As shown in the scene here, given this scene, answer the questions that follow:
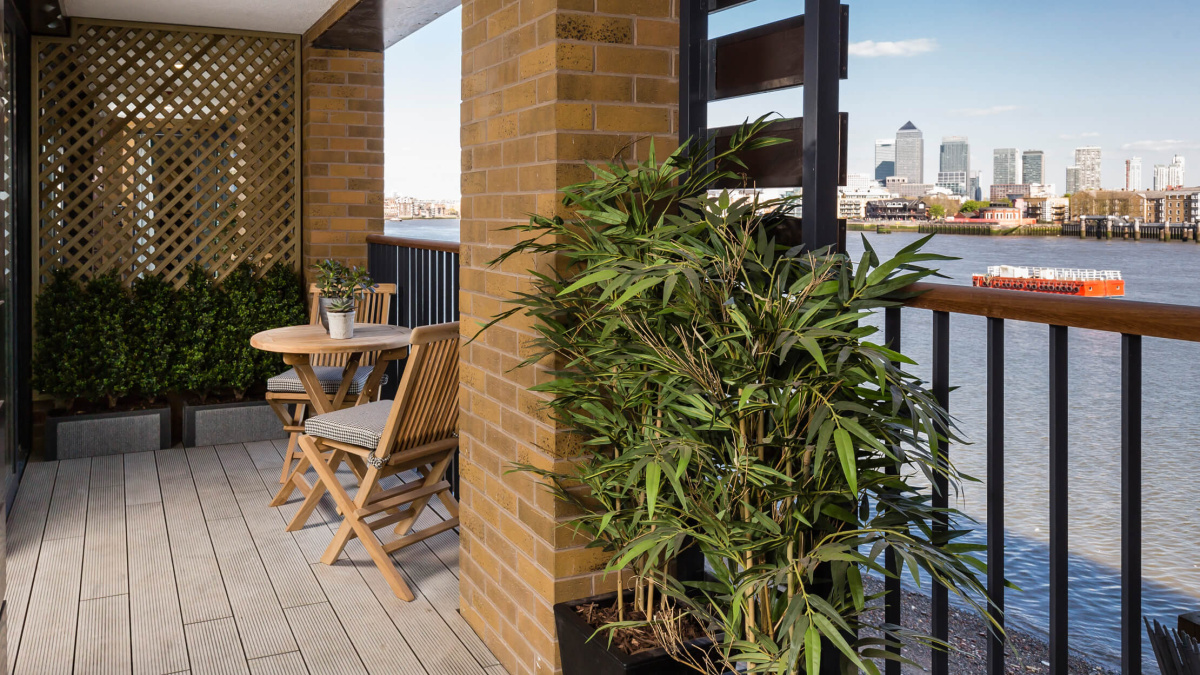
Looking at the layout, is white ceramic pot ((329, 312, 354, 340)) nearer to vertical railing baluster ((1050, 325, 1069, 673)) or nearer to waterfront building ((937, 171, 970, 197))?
waterfront building ((937, 171, 970, 197))

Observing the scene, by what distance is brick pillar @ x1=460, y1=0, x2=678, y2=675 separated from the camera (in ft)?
7.47

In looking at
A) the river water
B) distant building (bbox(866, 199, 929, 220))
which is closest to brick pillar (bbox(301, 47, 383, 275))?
the river water

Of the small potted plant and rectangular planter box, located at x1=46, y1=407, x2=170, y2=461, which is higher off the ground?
the small potted plant

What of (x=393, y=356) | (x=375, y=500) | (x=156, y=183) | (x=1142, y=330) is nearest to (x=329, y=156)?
(x=156, y=183)

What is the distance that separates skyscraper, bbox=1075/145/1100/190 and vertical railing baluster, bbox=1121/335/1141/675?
13.5m

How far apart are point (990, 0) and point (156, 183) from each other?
20.0 m

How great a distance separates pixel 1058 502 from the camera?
148 cm

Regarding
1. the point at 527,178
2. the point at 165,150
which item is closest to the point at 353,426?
the point at 527,178

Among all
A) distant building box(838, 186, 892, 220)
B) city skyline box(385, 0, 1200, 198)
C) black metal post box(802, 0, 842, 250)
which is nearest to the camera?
black metal post box(802, 0, 842, 250)

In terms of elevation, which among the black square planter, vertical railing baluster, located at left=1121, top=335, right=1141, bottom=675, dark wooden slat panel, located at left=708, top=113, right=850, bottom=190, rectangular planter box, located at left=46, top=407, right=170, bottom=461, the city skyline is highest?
the city skyline

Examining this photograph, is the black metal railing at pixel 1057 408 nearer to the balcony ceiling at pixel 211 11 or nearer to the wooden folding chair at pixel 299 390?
the wooden folding chair at pixel 299 390

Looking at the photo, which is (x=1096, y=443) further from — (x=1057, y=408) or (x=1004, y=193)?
(x=1057, y=408)

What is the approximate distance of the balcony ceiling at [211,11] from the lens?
16.4 ft

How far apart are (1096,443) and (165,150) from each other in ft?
53.7
